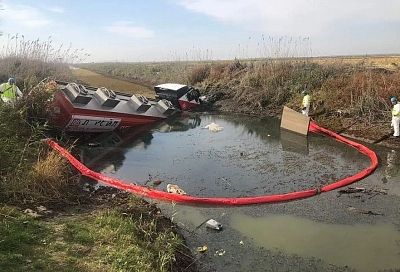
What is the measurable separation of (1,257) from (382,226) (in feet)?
19.3

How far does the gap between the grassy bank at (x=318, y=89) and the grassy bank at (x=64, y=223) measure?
10074 millimetres

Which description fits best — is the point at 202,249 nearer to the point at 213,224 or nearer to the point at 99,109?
the point at 213,224

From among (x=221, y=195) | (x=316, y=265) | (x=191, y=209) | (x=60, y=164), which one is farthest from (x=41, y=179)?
(x=316, y=265)

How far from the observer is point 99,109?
538 inches

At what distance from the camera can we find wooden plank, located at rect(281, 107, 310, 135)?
47.6 feet

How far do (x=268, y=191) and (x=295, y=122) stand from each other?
675 centimetres

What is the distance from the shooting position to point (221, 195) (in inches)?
334

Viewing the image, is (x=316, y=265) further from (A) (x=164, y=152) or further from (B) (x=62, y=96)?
(B) (x=62, y=96)

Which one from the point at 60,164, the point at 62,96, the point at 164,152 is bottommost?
the point at 164,152

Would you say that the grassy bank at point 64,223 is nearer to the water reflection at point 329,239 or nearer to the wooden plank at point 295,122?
the water reflection at point 329,239

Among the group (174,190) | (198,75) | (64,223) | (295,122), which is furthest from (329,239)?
(198,75)

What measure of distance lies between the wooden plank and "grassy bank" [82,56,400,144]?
57.2 inches

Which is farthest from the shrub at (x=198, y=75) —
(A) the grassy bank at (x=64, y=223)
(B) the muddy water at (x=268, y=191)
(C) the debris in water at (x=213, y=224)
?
(C) the debris in water at (x=213, y=224)

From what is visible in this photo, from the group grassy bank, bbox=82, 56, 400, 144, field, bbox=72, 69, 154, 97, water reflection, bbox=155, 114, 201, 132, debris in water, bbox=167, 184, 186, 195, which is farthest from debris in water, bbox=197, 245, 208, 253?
field, bbox=72, 69, 154, 97
